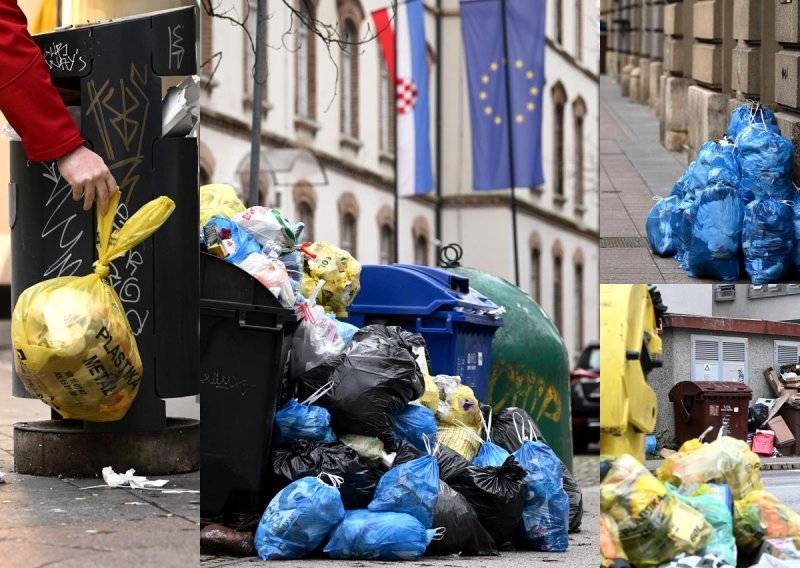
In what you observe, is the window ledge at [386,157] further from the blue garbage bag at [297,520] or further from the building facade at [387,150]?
the blue garbage bag at [297,520]

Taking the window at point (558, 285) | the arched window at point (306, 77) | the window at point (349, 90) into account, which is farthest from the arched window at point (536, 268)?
the arched window at point (306, 77)

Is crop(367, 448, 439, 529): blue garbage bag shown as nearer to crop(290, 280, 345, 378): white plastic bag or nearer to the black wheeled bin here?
the black wheeled bin

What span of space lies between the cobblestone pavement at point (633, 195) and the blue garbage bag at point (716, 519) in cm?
67

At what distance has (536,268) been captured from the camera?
1410 inches

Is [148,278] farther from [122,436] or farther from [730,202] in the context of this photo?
[730,202]

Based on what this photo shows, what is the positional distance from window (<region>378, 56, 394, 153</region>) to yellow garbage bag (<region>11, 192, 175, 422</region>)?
2315cm

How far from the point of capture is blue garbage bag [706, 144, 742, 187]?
559 cm

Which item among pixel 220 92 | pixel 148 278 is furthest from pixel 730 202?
pixel 220 92

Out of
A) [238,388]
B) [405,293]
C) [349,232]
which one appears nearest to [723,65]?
[405,293]

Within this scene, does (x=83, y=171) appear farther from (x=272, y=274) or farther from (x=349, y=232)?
(x=349, y=232)

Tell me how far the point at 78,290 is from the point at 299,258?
1.16 meters

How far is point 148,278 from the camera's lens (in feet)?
18.0

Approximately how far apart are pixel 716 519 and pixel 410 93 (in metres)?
19.5

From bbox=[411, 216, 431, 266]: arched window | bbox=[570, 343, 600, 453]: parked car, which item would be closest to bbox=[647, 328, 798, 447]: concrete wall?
bbox=[570, 343, 600, 453]: parked car
